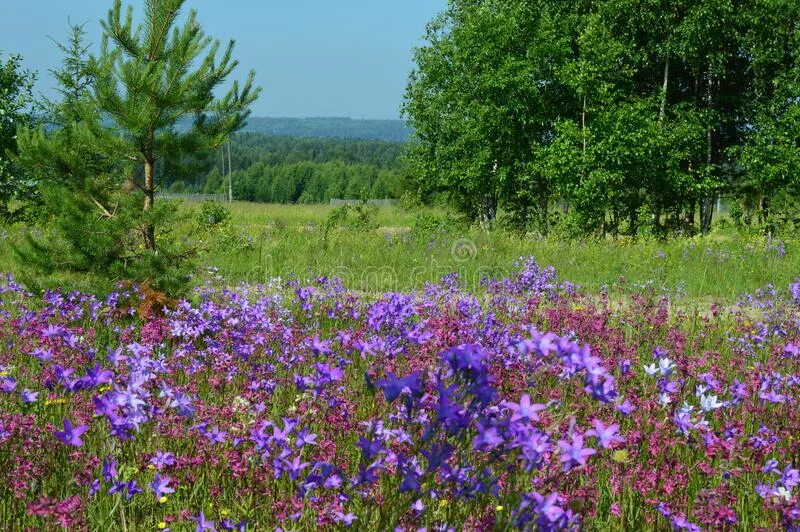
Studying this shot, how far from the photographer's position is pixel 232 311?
5.04 metres

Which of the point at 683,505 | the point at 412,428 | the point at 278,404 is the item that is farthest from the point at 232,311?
the point at 683,505

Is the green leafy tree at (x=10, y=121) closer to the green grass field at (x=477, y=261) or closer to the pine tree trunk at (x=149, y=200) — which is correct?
the green grass field at (x=477, y=261)

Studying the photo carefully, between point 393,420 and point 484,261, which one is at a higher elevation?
point 393,420

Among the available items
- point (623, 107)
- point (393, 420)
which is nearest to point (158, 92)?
point (393, 420)

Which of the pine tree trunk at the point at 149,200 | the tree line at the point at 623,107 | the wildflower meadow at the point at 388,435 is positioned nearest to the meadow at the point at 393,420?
the wildflower meadow at the point at 388,435

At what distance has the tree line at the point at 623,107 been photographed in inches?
811

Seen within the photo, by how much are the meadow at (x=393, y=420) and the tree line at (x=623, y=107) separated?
1460 cm

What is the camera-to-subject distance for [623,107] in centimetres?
2102

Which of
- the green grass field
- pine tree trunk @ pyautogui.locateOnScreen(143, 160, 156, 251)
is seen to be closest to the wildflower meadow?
pine tree trunk @ pyautogui.locateOnScreen(143, 160, 156, 251)

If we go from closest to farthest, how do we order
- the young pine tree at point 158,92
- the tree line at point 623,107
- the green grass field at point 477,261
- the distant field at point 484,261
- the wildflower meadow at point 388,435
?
the wildflower meadow at point 388,435 → the young pine tree at point 158,92 → the green grass field at point 477,261 → the distant field at point 484,261 → the tree line at point 623,107

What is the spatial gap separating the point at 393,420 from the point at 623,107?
19.7m

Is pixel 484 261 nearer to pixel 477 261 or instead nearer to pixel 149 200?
pixel 477 261

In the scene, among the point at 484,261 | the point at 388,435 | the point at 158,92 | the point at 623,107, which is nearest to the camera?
the point at 388,435

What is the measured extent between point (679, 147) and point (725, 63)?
390cm
